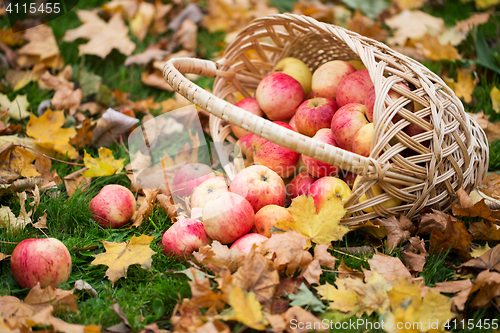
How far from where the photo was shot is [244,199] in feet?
5.21

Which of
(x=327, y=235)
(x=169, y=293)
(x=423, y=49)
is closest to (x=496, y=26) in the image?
(x=423, y=49)

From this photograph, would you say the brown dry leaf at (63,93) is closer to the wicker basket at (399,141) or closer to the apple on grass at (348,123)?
the wicker basket at (399,141)

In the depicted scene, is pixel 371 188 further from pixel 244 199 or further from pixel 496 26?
pixel 496 26

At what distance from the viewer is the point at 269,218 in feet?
5.11

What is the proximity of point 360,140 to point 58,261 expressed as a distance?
1.27 meters

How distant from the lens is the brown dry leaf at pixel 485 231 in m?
1.46

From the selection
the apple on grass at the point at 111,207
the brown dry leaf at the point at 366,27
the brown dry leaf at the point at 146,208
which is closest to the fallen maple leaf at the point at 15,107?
the apple on grass at the point at 111,207

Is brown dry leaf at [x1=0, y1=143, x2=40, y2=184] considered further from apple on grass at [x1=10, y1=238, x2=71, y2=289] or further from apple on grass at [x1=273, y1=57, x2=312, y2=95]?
apple on grass at [x1=273, y1=57, x2=312, y2=95]

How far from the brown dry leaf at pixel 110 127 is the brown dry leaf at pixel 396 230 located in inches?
64.2

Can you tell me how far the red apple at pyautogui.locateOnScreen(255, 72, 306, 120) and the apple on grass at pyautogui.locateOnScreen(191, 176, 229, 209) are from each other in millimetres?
501

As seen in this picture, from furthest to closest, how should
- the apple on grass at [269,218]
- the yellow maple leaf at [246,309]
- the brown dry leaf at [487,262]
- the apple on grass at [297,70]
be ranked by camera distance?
the apple on grass at [297,70] → the apple on grass at [269,218] → the brown dry leaf at [487,262] → the yellow maple leaf at [246,309]

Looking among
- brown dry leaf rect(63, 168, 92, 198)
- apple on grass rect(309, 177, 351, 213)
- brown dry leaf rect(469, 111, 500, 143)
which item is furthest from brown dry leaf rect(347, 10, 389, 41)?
brown dry leaf rect(63, 168, 92, 198)

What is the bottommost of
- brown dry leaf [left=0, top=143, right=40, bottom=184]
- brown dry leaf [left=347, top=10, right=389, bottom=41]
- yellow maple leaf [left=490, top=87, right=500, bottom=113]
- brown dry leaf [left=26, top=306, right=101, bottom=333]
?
brown dry leaf [left=26, top=306, right=101, bottom=333]

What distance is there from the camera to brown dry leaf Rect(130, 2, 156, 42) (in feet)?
11.4
